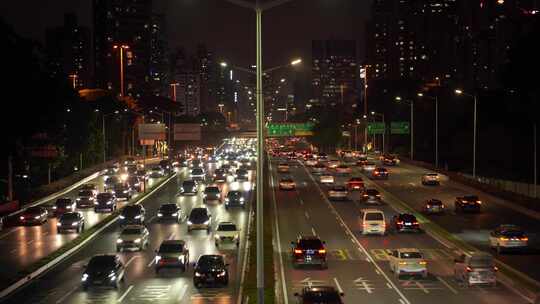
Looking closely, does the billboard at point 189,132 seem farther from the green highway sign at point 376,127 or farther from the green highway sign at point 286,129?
the green highway sign at point 376,127

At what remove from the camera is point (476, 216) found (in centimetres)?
6294

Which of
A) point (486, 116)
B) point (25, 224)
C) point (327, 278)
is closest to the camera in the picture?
point (327, 278)

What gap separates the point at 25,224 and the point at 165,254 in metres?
24.9

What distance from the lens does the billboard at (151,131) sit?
102225 millimetres

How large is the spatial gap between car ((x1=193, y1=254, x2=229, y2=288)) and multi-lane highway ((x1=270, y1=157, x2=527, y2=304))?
2.57 meters

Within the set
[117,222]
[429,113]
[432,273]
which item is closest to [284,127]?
[429,113]

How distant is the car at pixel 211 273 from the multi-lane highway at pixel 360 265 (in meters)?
2.57

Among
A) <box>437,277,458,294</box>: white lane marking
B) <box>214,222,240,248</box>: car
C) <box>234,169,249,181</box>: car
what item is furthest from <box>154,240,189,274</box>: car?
<box>234,169,249,181</box>: car

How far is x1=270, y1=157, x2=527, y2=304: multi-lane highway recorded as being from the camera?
3275 cm

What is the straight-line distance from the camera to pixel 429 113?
15388 cm

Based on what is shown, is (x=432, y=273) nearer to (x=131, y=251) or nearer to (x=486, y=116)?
(x=131, y=251)

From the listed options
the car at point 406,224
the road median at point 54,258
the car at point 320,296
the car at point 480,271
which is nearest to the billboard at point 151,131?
the road median at point 54,258

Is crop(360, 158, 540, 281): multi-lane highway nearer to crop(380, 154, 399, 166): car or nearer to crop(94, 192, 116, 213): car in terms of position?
crop(380, 154, 399, 166): car

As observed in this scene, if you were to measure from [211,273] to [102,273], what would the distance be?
4312mm
